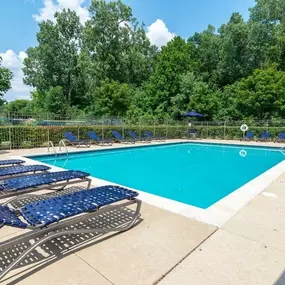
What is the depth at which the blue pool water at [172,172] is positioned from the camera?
5902 millimetres

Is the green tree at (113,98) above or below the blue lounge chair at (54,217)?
above

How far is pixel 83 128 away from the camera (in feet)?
42.0

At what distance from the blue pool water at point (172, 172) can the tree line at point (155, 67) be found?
1289cm

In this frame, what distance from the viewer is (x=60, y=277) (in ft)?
6.49

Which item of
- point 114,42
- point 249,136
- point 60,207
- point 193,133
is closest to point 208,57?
point 114,42

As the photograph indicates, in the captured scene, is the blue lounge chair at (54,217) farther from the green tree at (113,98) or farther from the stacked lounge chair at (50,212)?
the green tree at (113,98)

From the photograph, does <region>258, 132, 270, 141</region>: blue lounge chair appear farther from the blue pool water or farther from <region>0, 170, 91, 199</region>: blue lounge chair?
<region>0, 170, 91, 199</region>: blue lounge chair

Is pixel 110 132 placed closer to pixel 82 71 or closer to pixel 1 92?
pixel 1 92

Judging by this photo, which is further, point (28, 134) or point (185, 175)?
point (28, 134)

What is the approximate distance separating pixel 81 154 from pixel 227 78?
23.9 meters

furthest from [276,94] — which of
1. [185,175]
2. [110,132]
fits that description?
[185,175]

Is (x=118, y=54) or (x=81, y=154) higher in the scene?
(x=118, y=54)

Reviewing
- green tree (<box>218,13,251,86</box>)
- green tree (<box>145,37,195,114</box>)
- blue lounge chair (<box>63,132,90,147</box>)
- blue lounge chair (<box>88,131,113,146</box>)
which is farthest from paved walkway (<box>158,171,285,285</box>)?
green tree (<box>218,13,251,86</box>)

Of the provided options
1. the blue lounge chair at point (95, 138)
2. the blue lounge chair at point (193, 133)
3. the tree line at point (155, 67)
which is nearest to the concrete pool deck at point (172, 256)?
the blue lounge chair at point (95, 138)
